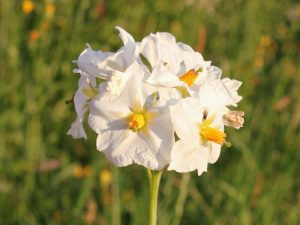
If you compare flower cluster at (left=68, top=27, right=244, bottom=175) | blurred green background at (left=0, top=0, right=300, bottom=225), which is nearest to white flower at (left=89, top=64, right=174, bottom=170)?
flower cluster at (left=68, top=27, right=244, bottom=175)

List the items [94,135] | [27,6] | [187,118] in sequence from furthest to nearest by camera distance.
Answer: [27,6]
[94,135]
[187,118]

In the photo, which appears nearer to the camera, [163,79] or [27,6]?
[163,79]

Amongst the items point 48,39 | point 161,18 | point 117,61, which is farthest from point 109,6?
point 117,61

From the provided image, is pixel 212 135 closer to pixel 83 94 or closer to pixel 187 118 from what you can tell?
pixel 187 118

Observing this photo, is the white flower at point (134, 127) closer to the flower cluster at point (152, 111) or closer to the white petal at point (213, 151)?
the flower cluster at point (152, 111)

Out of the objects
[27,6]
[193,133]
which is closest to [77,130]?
[193,133]

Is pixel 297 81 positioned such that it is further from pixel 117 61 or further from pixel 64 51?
pixel 117 61

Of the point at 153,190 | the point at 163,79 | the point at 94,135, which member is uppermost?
the point at 163,79

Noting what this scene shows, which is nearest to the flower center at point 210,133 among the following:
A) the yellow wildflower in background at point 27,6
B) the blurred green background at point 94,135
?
the blurred green background at point 94,135
